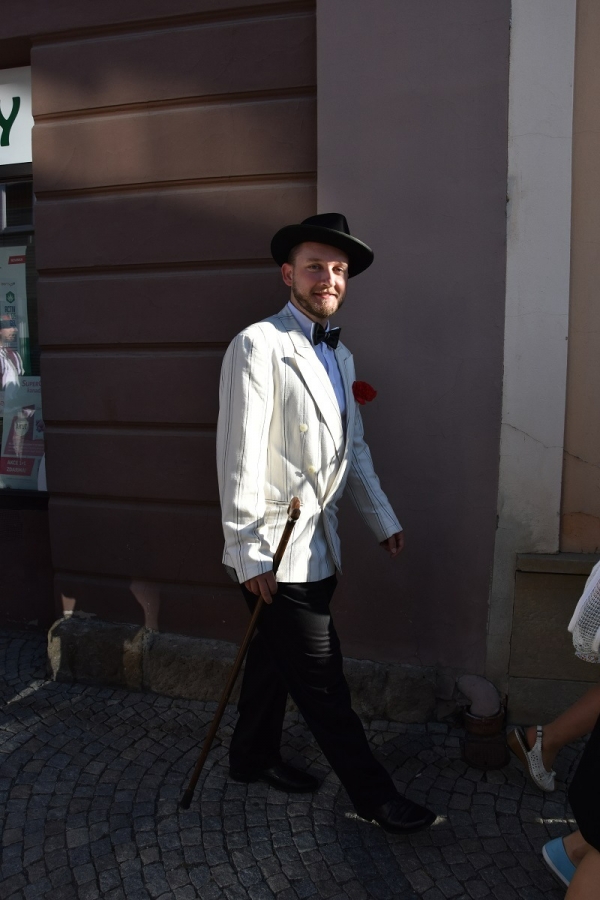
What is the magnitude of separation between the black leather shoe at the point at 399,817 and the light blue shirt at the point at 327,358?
4.38 ft

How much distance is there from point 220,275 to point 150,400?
28.2 inches

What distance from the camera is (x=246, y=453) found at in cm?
237

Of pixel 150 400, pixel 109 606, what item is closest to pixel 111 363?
pixel 150 400

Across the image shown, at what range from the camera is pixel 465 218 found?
125 inches

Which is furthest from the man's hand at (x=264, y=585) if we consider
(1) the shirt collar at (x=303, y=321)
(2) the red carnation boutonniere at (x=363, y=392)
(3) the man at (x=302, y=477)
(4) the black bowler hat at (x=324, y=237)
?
(4) the black bowler hat at (x=324, y=237)

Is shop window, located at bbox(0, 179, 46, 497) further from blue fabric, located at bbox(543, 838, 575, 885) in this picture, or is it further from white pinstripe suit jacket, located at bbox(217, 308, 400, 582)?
blue fabric, located at bbox(543, 838, 575, 885)

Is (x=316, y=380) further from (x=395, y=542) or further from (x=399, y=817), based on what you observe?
(x=399, y=817)

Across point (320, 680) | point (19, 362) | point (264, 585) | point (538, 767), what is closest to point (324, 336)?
point (264, 585)

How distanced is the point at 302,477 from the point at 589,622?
101 centimetres

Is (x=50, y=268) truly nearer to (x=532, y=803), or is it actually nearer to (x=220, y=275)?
(x=220, y=275)

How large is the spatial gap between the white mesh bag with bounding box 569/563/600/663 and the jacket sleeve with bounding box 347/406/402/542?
914 mm

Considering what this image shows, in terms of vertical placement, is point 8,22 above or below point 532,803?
above

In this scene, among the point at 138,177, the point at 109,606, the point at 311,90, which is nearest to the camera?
the point at 311,90

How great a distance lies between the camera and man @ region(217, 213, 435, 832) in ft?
7.84
